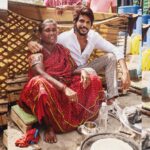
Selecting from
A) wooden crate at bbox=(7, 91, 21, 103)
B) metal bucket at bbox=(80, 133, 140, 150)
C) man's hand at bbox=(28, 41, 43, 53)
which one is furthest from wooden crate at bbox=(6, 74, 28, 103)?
metal bucket at bbox=(80, 133, 140, 150)

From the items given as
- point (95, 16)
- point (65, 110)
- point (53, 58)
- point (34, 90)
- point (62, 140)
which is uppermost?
point (95, 16)

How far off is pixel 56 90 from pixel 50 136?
212 millimetres

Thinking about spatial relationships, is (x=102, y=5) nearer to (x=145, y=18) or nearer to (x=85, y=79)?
(x=145, y=18)

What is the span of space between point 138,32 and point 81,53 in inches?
11.7

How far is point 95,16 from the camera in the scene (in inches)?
46.3

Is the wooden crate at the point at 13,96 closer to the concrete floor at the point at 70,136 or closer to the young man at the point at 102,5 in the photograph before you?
the concrete floor at the point at 70,136

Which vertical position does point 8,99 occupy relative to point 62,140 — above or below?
above

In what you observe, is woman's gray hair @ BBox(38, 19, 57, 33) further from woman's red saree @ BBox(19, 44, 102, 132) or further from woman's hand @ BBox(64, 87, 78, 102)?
woman's hand @ BBox(64, 87, 78, 102)

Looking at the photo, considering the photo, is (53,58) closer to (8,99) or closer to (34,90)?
(34,90)

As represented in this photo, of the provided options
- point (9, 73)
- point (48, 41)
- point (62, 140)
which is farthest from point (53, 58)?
point (62, 140)

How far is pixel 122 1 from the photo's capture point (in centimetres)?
128

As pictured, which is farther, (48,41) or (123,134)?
(123,134)

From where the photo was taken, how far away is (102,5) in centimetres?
121

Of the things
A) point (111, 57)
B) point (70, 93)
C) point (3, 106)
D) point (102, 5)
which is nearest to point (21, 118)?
point (3, 106)
